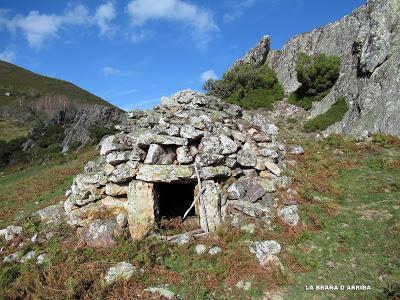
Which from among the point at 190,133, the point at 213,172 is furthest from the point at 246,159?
the point at 190,133

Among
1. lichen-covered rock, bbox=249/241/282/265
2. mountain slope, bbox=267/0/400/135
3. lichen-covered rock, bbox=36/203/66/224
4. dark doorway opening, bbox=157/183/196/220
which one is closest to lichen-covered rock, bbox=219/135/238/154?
dark doorway opening, bbox=157/183/196/220

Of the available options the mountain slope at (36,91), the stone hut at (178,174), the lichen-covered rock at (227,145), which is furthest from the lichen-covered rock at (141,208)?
the mountain slope at (36,91)

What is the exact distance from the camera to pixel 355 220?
12.2 metres

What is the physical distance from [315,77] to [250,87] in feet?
26.4

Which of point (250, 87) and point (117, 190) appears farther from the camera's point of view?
point (250, 87)

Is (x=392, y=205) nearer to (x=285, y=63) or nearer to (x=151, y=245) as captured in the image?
(x=151, y=245)

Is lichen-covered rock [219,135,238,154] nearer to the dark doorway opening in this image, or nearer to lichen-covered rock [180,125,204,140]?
lichen-covered rock [180,125,204,140]

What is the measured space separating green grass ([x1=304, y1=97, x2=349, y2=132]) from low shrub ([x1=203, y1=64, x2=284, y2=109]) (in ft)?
25.8

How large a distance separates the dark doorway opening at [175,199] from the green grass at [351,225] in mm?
5743

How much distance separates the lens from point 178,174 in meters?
13.5

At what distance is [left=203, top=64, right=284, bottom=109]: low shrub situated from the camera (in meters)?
35.7

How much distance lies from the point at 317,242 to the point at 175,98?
32.4ft

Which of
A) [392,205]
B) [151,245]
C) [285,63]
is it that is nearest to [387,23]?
[285,63]

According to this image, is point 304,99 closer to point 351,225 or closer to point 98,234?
point 351,225
